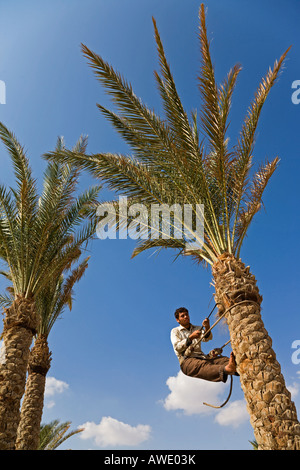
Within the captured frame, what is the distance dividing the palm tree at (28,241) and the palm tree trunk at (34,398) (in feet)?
9.24

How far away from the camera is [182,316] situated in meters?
5.64

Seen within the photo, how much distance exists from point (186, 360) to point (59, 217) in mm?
5327

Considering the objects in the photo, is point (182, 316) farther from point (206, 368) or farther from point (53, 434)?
point (53, 434)

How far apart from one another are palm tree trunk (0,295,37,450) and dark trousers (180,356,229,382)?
3932 millimetres

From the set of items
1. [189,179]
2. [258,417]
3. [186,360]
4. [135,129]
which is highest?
A: [135,129]

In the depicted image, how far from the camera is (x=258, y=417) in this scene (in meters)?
4.21

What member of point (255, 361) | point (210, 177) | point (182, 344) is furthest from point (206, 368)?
point (210, 177)

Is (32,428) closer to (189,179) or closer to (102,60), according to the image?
(189,179)

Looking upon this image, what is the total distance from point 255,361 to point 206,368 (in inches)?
29.0

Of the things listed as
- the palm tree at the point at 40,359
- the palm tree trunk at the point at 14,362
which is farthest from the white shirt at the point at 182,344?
the palm tree at the point at 40,359

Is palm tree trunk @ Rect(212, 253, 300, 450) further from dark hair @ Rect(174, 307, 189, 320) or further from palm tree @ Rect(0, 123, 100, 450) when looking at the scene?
palm tree @ Rect(0, 123, 100, 450)

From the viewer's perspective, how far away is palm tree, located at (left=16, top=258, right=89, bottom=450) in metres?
8.84

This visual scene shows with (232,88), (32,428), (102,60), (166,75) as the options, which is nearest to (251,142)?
(232,88)

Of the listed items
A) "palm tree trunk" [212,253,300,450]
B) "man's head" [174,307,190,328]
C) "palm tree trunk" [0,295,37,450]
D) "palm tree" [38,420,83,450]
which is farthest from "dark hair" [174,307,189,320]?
"palm tree" [38,420,83,450]
